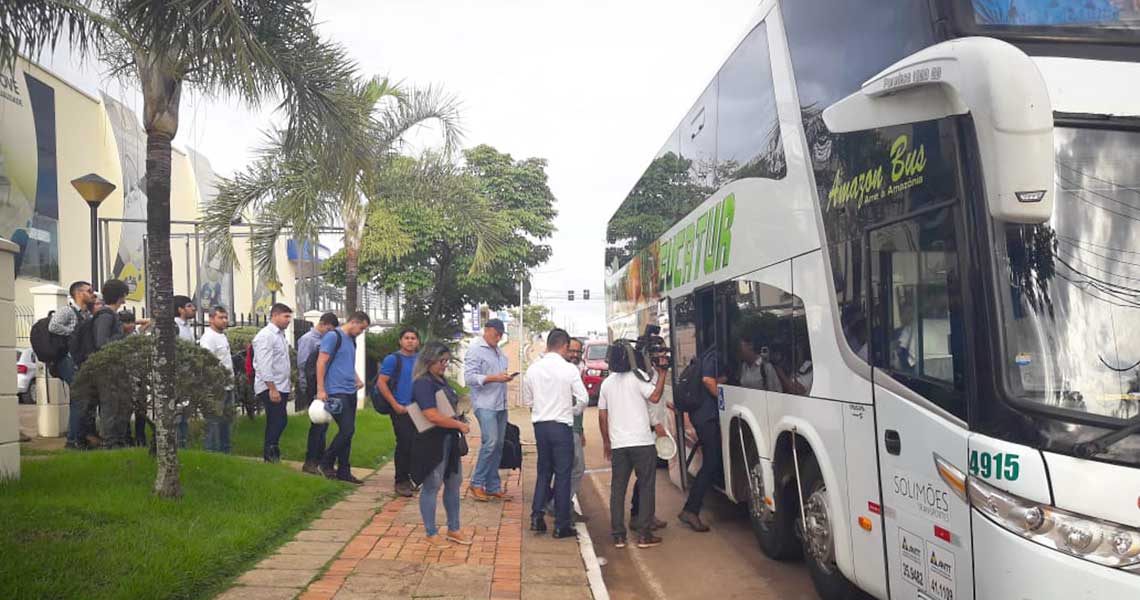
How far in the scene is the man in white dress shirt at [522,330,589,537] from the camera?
8.16 meters

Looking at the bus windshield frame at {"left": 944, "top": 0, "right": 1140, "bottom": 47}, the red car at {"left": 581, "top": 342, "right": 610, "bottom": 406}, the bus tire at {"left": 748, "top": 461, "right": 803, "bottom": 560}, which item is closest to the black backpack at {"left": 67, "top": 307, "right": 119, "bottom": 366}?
the bus tire at {"left": 748, "top": 461, "right": 803, "bottom": 560}

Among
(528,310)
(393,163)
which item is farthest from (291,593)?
(528,310)

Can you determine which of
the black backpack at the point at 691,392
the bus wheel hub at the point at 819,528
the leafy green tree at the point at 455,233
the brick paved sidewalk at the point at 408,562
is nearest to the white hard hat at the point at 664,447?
the black backpack at the point at 691,392

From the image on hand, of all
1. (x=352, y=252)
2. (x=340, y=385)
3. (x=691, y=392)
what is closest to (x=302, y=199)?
(x=352, y=252)

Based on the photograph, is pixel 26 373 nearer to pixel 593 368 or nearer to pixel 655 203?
pixel 593 368

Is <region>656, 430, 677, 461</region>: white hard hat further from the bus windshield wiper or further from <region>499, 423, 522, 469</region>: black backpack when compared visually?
the bus windshield wiper

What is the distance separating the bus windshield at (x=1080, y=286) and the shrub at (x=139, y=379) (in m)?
7.66

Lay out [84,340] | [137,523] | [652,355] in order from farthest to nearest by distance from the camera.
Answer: [84,340] < [652,355] < [137,523]

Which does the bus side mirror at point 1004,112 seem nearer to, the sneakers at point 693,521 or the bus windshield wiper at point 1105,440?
the bus windshield wiper at point 1105,440

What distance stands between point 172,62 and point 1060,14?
602 cm

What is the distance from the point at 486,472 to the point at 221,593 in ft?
14.4

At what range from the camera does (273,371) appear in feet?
33.9

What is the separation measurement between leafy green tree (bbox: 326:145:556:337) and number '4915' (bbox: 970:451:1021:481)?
1335cm

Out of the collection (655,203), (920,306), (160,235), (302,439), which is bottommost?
(302,439)
